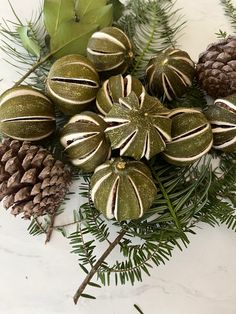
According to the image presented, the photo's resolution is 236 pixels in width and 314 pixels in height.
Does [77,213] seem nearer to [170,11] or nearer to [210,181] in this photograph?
[210,181]

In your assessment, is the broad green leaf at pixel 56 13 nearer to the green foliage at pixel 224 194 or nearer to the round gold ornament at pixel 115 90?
the round gold ornament at pixel 115 90

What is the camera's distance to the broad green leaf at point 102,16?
0.66m

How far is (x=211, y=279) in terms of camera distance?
25.2 inches

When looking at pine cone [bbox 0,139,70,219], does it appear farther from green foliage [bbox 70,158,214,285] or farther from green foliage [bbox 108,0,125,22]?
green foliage [bbox 108,0,125,22]

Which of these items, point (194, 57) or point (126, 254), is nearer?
point (126, 254)

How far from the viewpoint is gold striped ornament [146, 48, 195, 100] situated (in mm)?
611

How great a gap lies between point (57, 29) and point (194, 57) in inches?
8.0

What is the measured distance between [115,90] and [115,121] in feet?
0.19

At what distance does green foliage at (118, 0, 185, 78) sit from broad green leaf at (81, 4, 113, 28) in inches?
1.4

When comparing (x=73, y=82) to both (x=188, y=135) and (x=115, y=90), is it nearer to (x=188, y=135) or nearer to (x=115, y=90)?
(x=115, y=90)

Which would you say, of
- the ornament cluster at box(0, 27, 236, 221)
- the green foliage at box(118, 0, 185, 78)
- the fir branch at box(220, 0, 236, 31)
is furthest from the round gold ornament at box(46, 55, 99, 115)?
the fir branch at box(220, 0, 236, 31)

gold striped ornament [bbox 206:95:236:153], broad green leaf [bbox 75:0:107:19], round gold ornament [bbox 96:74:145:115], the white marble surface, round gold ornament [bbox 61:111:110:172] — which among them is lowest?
the white marble surface

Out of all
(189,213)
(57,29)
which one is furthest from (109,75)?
(189,213)

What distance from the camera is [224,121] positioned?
602 millimetres
